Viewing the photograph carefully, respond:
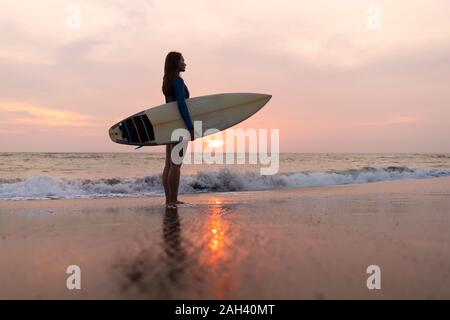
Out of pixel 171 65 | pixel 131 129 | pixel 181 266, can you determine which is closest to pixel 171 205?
pixel 131 129

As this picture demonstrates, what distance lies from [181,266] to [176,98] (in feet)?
11.5

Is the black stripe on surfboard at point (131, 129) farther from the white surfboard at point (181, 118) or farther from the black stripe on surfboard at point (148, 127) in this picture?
the black stripe on surfboard at point (148, 127)

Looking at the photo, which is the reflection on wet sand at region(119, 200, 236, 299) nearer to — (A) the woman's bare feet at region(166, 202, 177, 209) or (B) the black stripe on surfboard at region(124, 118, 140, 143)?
(A) the woman's bare feet at region(166, 202, 177, 209)

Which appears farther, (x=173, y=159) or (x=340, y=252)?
(x=173, y=159)

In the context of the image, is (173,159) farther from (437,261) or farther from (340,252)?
(437,261)

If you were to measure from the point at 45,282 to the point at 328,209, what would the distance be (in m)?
3.63

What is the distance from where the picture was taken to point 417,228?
372cm

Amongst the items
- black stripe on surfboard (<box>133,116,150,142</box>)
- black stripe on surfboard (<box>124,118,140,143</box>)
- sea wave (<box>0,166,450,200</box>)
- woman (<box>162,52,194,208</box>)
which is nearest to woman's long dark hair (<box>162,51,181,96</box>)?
woman (<box>162,52,194,208</box>)

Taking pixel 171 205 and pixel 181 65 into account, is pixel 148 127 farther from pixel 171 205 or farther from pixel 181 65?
pixel 171 205

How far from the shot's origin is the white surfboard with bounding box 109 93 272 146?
588cm

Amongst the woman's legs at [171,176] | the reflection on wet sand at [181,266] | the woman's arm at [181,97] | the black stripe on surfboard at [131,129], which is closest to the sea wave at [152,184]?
the black stripe on surfboard at [131,129]

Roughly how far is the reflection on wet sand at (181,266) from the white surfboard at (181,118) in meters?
2.40

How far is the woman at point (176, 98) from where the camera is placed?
5414 millimetres
